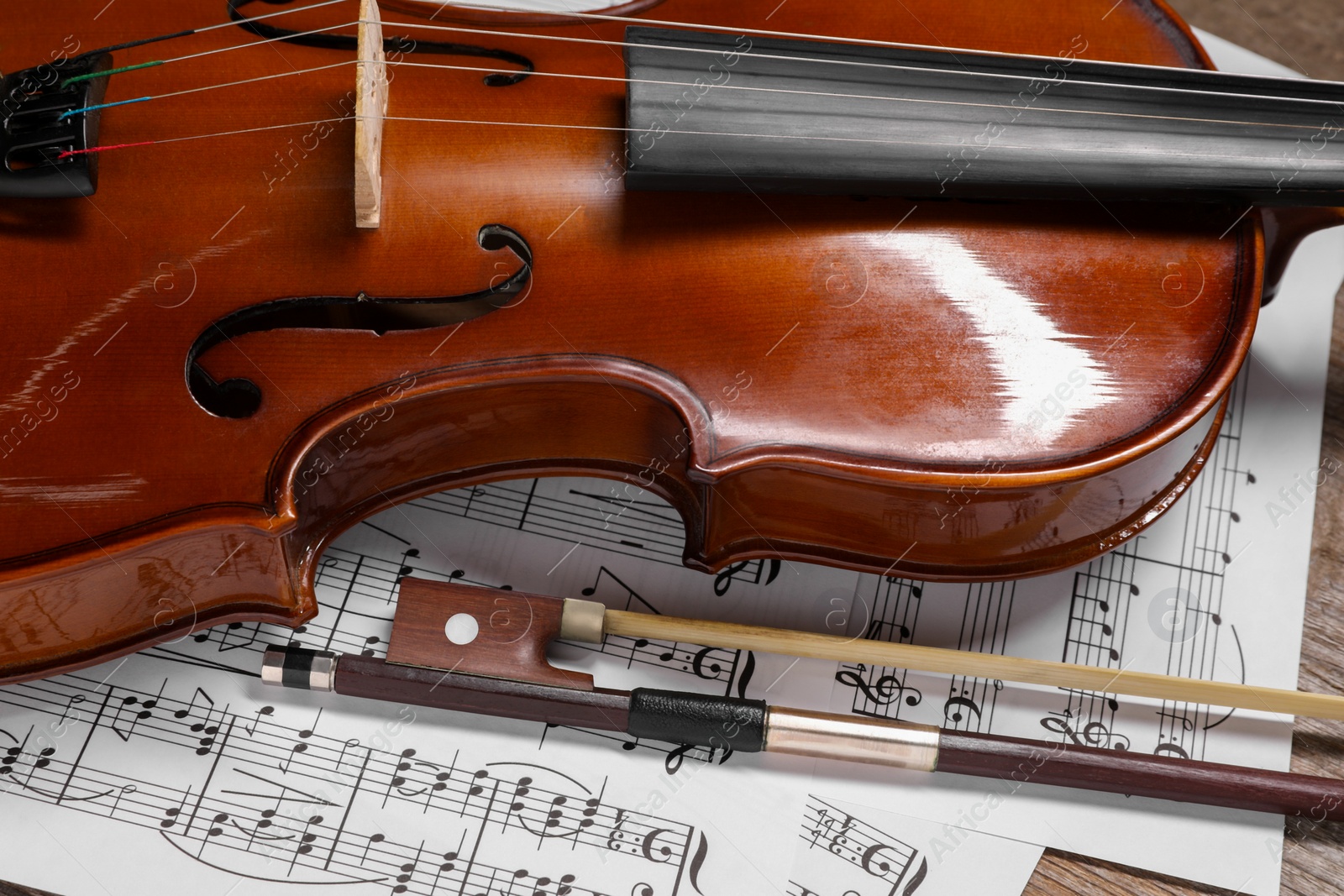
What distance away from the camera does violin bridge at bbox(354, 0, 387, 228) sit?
3.98ft

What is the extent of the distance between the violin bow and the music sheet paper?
55 mm

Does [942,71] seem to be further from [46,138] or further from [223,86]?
[46,138]

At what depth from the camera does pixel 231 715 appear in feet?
4.66

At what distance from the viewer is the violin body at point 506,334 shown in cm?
120

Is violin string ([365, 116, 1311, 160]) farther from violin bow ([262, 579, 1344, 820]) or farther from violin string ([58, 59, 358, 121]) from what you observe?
violin bow ([262, 579, 1344, 820])

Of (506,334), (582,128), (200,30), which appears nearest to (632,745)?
(506,334)

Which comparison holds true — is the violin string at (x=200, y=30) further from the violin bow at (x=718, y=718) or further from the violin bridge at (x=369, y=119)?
the violin bow at (x=718, y=718)

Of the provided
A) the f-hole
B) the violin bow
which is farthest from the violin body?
the violin bow

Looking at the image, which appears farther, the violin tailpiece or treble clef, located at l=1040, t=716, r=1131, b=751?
treble clef, located at l=1040, t=716, r=1131, b=751

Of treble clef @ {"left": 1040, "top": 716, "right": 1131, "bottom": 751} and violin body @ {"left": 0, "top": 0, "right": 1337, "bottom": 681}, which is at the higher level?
violin body @ {"left": 0, "top": 0, "right": 1337, "bottom": 681}

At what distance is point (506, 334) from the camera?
4.14 ft

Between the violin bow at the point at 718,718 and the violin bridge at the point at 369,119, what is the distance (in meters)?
0.53

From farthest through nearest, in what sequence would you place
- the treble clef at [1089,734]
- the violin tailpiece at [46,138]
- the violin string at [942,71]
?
the treble clef at [1089,734] → the violin string at [942,71] → the violin tailpiece at [46,138]

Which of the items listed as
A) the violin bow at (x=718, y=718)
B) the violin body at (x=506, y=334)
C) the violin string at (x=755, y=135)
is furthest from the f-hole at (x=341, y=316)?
the violin bow at (x=718, y=718)
